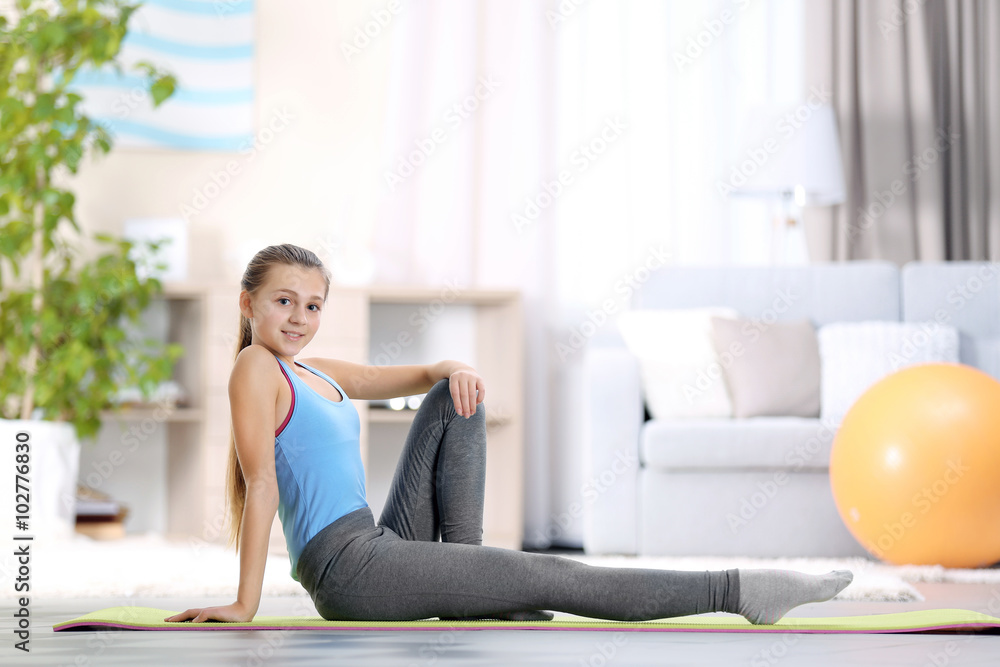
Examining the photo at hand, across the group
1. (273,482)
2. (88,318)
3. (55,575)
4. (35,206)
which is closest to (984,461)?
(273,482)

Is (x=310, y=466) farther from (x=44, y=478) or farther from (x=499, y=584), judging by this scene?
(x=44, y=478)

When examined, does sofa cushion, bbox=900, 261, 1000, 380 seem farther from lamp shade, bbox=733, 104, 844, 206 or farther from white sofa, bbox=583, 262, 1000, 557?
lamp shade, bbox=733, 104, 844, 206

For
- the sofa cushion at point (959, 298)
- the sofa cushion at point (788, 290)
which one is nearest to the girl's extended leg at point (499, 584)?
the sofa cushion at point (788, 290)

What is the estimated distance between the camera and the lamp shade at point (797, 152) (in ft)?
11.7

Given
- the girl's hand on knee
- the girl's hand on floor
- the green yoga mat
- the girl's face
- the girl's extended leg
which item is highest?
the girl's face

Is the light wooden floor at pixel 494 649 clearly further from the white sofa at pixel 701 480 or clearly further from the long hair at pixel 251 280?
the white sofa at pixel 701 480

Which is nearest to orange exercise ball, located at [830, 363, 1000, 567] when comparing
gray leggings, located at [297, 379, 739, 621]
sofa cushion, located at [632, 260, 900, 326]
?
sofa cushion, located at [632, 260, 900, 326]

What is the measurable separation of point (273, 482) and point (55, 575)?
1.25 m

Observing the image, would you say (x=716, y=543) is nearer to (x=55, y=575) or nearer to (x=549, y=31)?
(x=55, y=575)

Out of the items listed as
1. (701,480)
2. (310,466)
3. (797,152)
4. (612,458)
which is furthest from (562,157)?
(310,466)

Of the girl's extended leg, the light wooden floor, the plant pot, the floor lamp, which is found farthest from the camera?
the floor lamp

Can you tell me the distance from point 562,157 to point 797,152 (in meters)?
0.86

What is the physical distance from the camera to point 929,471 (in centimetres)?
248

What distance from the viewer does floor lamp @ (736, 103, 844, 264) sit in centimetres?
357
